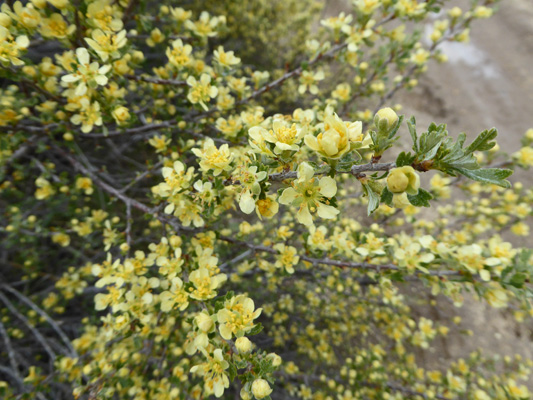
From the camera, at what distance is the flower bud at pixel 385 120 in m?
0.76

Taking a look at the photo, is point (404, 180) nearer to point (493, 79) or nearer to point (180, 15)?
point (180, 15)

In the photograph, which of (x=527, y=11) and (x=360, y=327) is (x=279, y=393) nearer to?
(x=360, y=327)

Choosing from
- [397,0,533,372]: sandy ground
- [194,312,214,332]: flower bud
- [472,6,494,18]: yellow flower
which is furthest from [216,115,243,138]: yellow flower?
[397,0,533,372]: sandy ground

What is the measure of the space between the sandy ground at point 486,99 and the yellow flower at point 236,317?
3.96 meters

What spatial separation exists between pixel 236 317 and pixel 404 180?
82cm

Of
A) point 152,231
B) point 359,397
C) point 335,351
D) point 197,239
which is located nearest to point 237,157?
point 197,239

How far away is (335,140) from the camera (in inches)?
30.2

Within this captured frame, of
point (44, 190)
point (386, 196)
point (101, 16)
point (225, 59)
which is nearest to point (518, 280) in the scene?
point (386, 196)

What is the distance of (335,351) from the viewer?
3.15m

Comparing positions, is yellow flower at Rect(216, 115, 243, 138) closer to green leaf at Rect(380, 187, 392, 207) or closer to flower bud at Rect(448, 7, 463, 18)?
green leaf at Rect(380, 187, 392, 207)

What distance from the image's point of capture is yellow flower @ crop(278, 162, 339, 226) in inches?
32.7

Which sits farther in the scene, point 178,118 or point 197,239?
point 178,118

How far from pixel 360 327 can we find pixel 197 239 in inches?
89.0

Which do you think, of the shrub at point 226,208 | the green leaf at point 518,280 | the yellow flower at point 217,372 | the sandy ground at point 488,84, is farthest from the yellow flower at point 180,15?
the sandy ground at point 488,84
